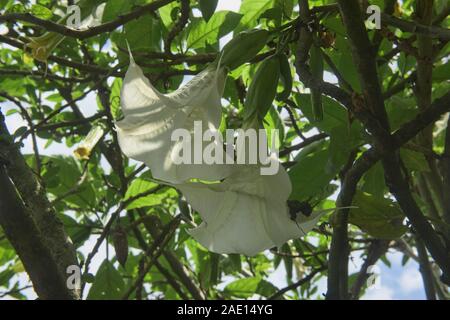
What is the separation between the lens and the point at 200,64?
167 cm

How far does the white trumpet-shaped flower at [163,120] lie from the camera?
984 millimetres

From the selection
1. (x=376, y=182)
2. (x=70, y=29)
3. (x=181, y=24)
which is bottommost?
(x=376, y=182)

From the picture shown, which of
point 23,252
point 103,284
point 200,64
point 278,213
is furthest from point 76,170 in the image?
point 278,213

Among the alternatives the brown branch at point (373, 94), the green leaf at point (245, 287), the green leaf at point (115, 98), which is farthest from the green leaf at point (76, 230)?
the brown branch at point (373, 94)

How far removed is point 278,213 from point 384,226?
0.46 m

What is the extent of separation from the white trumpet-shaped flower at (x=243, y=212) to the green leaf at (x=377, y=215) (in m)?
0.40

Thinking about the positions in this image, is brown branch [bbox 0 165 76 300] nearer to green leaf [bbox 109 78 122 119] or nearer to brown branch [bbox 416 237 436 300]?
green leaf [bbox 109 78 122 119]

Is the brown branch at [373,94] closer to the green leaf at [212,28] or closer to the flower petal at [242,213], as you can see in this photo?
the flower petal at [242,213]

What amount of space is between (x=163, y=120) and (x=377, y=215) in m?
0.56

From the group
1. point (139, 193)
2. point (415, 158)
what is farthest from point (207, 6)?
point (139, 193)

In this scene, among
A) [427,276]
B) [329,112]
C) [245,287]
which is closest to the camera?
[329,112]

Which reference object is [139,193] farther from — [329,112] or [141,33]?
[329,112]

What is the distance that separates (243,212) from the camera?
1.05 meters
